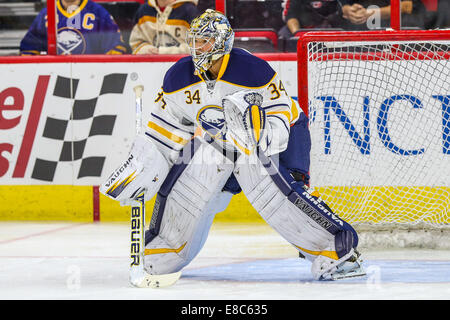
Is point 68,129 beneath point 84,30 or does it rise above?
beneath

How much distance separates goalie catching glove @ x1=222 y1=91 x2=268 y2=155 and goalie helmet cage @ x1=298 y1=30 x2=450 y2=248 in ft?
3.23

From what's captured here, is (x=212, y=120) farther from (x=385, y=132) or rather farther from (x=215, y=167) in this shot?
(x=385, y=132)

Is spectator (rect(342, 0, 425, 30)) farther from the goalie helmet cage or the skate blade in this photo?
the skate blade

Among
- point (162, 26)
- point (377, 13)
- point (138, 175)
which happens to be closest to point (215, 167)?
point (138, 175)

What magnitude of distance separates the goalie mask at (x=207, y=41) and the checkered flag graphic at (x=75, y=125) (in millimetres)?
2188

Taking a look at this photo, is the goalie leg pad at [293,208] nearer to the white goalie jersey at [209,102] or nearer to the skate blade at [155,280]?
the white goalie jersey at [209,102]

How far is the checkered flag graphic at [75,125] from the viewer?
5070 millimetres

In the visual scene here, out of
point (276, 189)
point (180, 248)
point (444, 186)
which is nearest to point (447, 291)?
point (276, 189)

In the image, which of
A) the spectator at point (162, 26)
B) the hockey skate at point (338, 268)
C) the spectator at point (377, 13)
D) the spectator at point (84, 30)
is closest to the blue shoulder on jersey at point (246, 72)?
the hockey skate at point (338, 268)

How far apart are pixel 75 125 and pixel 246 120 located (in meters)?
2.57

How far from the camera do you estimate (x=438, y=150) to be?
4230 mm

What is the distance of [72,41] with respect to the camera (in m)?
5.10

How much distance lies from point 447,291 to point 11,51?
11.1 ft

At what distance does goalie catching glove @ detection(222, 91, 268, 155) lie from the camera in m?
2.69
